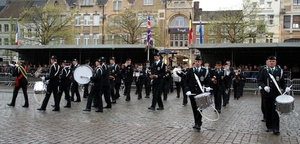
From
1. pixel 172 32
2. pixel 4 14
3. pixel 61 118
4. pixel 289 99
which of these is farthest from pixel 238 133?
pixel 4 14

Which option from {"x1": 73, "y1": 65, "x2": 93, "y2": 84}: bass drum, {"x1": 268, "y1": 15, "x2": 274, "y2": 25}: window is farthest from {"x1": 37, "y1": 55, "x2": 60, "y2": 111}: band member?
{"x1": 268, "y1": 15, "x2": 274, "y2": 25}: window

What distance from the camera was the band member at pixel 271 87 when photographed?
8.55m

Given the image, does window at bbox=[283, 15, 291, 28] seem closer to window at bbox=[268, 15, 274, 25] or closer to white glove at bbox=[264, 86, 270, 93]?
window at bbox=[268, 15, 274, 25]

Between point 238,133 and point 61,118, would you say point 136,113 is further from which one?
point 238,133

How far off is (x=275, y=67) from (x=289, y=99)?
984 mm

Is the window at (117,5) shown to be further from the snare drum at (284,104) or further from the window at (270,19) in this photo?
the snare drum at (284,104)

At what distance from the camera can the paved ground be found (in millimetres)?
7766

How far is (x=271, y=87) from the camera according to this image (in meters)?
8.69

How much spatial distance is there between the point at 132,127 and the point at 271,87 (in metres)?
3.68

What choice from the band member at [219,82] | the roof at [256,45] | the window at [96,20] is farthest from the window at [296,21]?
the band member at [219,82]

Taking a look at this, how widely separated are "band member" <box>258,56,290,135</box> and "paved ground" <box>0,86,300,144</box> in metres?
0.32

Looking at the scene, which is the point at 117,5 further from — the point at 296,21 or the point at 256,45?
the point at 256,45

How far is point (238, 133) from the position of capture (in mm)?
8617

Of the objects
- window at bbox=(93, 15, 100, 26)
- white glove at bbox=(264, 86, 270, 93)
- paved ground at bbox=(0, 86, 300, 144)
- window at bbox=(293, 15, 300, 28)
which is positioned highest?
window at bbox=(93, 15, 100, 26)
